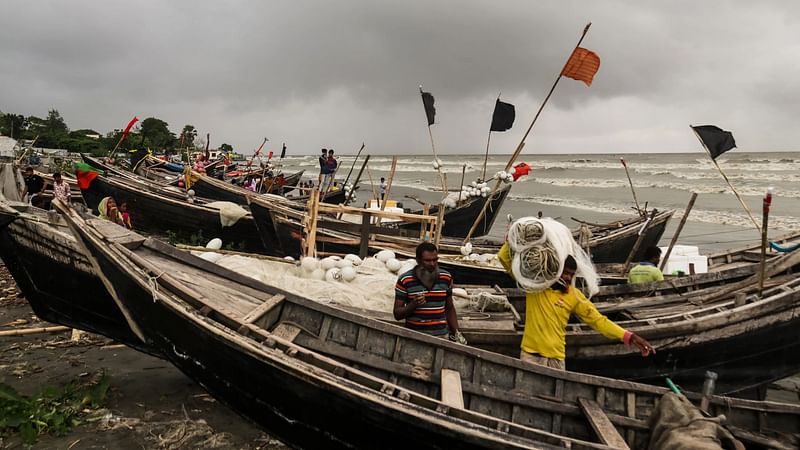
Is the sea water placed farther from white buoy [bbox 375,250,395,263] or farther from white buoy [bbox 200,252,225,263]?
white buoy [bbox 200,252,225,263]

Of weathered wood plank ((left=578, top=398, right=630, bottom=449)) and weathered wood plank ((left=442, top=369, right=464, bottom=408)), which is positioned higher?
weathered wood plank ((left=442, top=369, right=464, bottom=408))

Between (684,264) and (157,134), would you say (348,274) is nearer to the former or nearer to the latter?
(684,264)

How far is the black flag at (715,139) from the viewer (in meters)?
7.56

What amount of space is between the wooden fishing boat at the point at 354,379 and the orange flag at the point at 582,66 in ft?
21.6

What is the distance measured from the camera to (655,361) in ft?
16.8

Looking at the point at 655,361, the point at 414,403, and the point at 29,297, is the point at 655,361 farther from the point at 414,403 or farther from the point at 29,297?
the point at 29,297

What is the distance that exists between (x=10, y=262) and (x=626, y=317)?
8.14 metres

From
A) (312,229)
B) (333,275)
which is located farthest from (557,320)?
(312,229)

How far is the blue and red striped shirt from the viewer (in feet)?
13.3

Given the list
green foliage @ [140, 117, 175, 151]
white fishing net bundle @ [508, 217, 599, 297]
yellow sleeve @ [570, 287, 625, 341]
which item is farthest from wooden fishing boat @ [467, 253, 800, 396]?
green foliage @ [140, 117, 175, 151]

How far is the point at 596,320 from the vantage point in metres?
3.72

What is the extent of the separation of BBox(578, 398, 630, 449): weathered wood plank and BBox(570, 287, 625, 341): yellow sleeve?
61 centimetres

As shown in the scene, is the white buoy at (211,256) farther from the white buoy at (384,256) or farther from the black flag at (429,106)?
the black flag at (429,106)

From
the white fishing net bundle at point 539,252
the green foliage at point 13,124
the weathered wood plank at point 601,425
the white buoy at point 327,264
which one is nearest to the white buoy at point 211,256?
the white buoy at point 327,264
